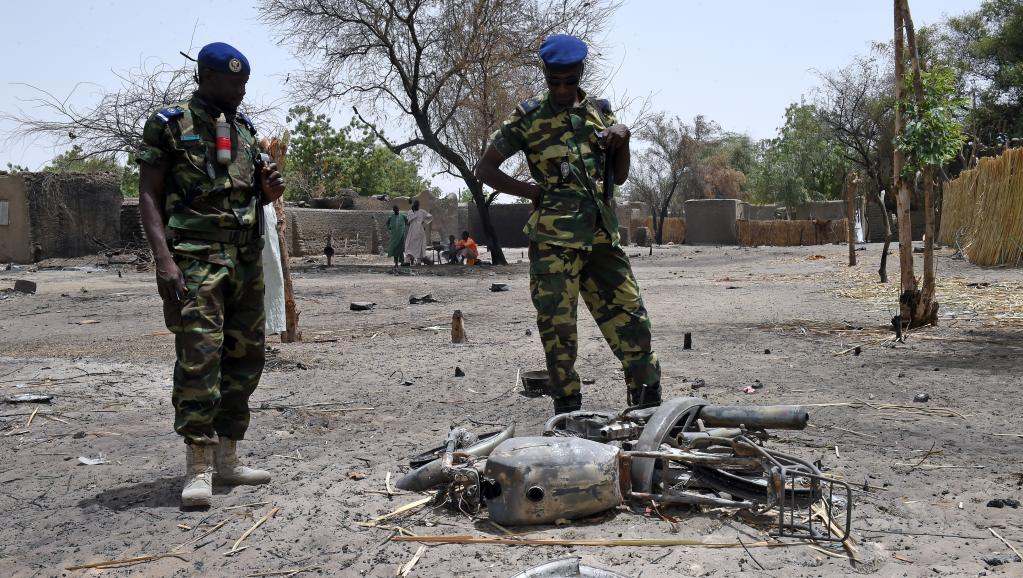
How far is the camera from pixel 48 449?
4020 mm

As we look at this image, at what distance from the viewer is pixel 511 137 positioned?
3787 millimetres

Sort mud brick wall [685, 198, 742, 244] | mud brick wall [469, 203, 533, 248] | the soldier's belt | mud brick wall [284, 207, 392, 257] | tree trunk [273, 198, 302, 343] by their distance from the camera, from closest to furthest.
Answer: the soldier's belt < tree trunk [273, 198, 302, 343] < mud brick wall [284, 207, 392, 257] < mud brick wall [685, 198, 742, 244] < mud brick wall [469, 203, 533, 248]

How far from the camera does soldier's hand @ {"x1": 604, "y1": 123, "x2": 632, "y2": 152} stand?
3715mm

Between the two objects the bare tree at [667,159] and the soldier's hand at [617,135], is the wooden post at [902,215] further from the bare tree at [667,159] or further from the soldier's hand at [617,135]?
the bare tree at [667,159]

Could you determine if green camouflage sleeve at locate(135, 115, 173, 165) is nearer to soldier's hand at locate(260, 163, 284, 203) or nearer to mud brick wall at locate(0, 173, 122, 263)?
soldier's hand at locate(260, 163, 284, 203)

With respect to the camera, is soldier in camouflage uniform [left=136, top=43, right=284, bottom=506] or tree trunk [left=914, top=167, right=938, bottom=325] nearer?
soldier in camouflage uniform [left=136, top=43, right=284, bottom=506]

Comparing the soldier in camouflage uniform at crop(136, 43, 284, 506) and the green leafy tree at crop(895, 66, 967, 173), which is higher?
the green leafy tree at crop(895, 66, 967, 173)

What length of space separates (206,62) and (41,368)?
3927 mm

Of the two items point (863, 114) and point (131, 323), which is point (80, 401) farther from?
point (863, 114)

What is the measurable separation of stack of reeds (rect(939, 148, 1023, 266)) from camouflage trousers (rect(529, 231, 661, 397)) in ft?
38.2

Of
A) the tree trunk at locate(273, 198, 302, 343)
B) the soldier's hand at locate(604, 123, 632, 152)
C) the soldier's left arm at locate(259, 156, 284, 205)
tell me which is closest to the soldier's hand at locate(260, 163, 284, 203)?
the soldier's left arm at locate(259, 156, 284, 205)

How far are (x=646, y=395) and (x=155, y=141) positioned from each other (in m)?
2.21

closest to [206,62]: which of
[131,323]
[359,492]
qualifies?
Result: [359,492]

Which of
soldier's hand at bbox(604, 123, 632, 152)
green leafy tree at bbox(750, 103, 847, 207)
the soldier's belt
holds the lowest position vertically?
the soldier's belt
